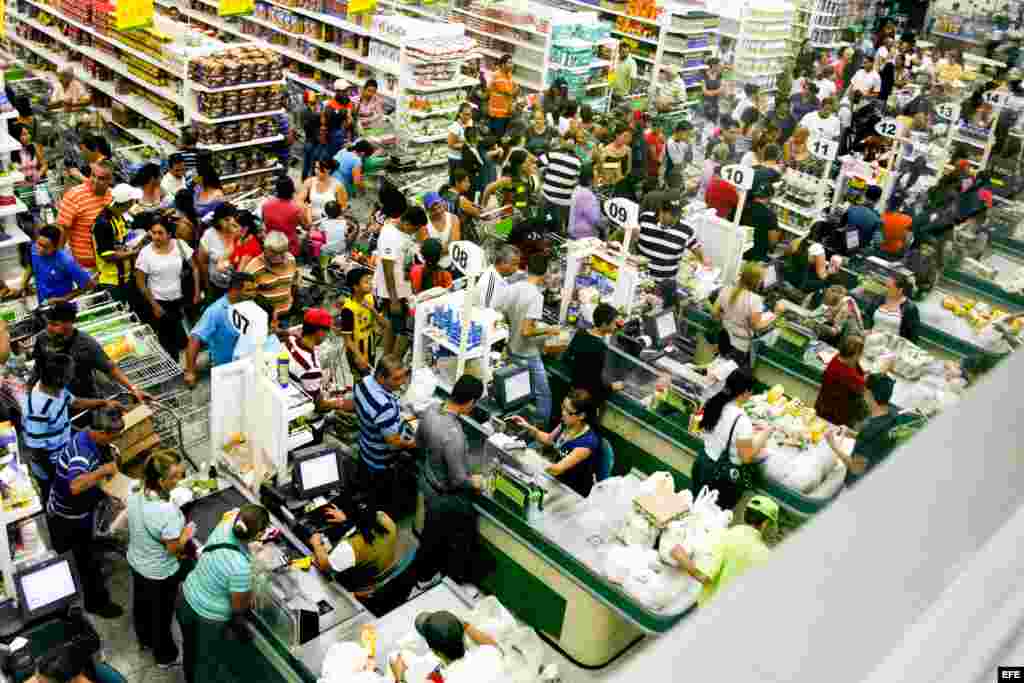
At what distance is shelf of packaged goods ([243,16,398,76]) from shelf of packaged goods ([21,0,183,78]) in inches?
102

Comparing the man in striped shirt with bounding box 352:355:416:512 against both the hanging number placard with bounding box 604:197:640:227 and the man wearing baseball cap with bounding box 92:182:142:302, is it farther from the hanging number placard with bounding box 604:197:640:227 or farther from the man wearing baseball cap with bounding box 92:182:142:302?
the man wearing baseball cap with bounding box 92:182:142:302

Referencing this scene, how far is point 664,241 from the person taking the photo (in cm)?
796

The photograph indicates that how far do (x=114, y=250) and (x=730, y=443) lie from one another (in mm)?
4813

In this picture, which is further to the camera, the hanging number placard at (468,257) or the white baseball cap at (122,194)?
the white baseball cap at (122,194)

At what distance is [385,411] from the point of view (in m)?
5.68

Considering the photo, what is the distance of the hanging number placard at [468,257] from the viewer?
6.18m

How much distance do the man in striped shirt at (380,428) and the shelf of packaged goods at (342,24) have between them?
807 cm

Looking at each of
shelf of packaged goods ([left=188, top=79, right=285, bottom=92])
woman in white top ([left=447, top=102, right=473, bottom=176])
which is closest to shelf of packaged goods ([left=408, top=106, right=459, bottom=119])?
woman in white top ([left=447, top=102, right=473, bottom=176])

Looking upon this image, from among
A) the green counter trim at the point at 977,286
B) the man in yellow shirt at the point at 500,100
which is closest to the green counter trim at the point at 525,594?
the green counter trim at the point at 977,286

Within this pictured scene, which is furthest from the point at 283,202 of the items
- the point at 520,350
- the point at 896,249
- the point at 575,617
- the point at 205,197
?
the point at 896,249

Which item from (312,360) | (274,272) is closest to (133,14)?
(274,272)

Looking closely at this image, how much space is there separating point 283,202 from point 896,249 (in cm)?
575

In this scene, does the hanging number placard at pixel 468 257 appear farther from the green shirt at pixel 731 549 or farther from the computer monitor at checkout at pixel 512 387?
the green shirt at pixel 731 549

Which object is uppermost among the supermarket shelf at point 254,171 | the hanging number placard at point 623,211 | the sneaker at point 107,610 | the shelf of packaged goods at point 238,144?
the hanging number placard at point 623,211
